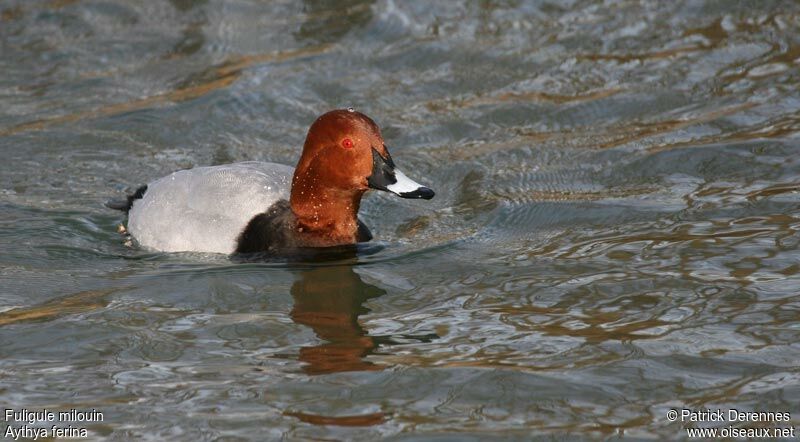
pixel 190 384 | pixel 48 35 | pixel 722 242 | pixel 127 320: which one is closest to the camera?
pixel 190 384

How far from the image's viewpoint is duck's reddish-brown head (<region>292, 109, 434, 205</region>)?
6.51m

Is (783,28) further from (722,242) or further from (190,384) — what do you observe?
(190,384)

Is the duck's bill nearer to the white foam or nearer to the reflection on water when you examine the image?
the reflection on water

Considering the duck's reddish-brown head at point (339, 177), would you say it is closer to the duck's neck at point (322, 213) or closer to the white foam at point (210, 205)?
the duck's neck at point (322, 213)

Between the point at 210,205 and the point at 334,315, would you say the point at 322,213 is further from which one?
the point at 334,315

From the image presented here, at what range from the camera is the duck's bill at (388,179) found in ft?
21.1

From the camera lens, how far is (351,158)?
6.53m

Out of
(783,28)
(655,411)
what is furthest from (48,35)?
(655,411)

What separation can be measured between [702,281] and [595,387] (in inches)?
56.0

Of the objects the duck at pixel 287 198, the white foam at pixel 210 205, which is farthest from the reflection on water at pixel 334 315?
the white foam at pixel 210 205

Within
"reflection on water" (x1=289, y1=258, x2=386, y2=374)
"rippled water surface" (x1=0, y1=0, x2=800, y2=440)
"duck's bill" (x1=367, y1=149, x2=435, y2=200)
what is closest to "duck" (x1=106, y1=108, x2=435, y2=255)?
"duck's bill" (x1=367, y1=149, x2=435, y2=200)

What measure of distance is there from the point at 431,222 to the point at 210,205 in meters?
1.48

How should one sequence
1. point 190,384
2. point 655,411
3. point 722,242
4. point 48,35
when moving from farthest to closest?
point 48,35 < point 722,242 < point 190,384 < point 655,411

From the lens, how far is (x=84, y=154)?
29.3ft
